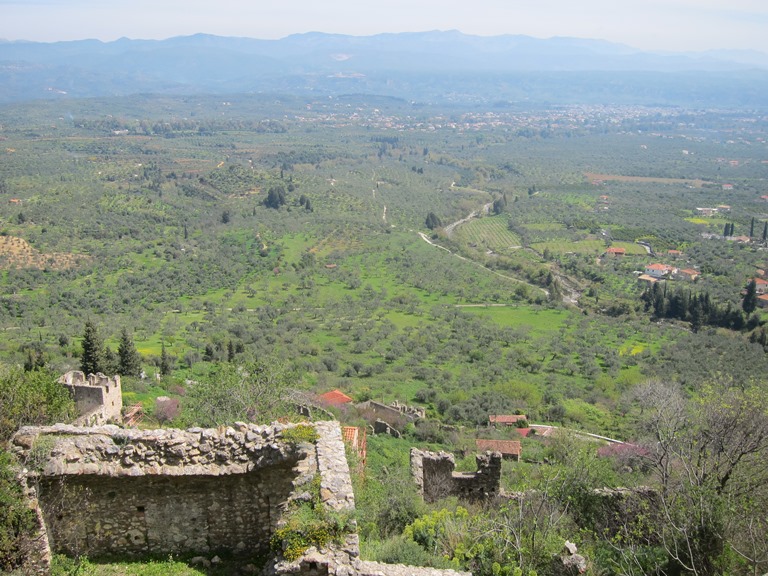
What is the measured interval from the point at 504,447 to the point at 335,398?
1295 centimetres

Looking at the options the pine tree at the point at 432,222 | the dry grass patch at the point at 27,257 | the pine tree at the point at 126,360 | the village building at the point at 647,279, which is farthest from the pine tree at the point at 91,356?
the pine tree at the point at 432,222

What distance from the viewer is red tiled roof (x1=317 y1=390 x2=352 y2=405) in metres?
35.5

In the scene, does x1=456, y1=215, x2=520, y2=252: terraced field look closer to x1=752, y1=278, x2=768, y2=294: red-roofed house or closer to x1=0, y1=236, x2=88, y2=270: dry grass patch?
x1=752, y1=278, x2=768, y2=294: red-roofed house

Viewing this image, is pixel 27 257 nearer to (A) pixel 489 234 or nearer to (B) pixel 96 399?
(B) pixel 96 399

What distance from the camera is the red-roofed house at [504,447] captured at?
26.0 meters

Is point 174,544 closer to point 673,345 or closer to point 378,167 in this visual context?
point 673,345

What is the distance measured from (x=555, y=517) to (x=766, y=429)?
16.8ft

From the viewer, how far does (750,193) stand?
146 metres

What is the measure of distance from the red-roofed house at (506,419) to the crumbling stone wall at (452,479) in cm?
1899

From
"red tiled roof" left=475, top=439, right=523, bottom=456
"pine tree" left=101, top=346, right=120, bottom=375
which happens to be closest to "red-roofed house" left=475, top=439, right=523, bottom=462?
"red tiled roof" left=475, top=439, right=523, bottom=456

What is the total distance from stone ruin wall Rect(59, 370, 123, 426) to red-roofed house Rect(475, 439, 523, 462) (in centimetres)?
1437

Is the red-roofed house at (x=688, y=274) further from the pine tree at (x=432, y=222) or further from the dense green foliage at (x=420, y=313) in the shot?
the pine tree at (x=432, y=222)

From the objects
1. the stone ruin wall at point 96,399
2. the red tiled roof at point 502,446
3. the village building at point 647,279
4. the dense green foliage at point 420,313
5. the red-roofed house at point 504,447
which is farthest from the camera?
the village building at point 647,279

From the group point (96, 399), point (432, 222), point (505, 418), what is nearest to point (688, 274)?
point (432, 222)
